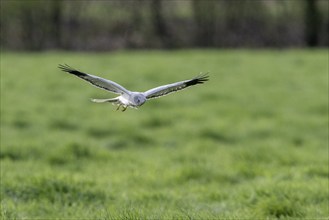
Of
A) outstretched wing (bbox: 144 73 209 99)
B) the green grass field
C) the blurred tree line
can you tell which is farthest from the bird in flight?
the blurred tree line

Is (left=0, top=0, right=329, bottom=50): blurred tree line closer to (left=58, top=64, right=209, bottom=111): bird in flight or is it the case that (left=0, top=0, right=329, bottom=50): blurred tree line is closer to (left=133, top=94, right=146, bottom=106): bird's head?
(left=58, top=64, right=209, bottom=111): bird in flight

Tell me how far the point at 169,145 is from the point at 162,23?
3173cm

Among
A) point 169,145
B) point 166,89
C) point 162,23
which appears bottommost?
point 162,23

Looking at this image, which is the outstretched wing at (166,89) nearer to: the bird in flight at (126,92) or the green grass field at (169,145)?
the bird in flight at (126,92)

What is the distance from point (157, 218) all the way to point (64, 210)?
5.25 feet

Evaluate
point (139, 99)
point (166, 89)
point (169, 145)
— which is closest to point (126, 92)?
point (139, 99)

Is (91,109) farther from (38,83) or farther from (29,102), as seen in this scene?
(38,83)

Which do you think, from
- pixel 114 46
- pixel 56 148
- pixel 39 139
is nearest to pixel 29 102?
pixel 39 139

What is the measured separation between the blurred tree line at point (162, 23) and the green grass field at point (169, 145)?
17.8 m

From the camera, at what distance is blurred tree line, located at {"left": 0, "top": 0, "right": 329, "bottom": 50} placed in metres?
38.6

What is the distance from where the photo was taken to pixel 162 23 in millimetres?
42375

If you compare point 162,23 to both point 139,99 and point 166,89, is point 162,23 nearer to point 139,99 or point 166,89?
point 166,89

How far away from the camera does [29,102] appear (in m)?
14.7

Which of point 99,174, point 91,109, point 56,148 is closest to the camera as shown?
point 99,174
